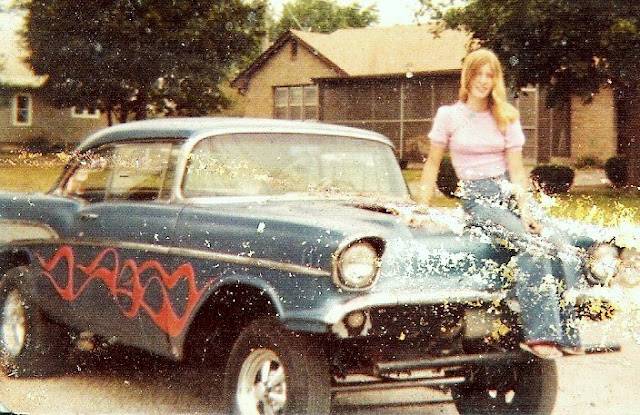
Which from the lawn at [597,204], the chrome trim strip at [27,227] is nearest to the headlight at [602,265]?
the lawn at [597,204]

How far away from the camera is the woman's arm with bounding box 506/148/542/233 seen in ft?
11.6

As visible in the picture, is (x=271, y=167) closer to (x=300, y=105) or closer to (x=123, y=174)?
(x=300, y=105)

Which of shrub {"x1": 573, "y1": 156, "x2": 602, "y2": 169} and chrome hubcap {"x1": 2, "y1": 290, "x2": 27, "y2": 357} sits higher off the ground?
shrub {"x1": 573, "y1": 156, "x2": 602, "y2": 169}

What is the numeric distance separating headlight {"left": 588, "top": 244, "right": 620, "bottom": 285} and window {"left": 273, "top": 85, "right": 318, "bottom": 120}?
1.50 m

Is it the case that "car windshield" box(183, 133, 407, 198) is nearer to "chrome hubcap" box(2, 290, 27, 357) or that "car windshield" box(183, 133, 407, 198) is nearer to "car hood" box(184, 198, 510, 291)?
"car hood" box(184, 198, 510, 291)

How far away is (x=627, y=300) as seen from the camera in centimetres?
345

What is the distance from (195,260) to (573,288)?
4.83 feet

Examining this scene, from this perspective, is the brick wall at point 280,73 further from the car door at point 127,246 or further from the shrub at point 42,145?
the shrub at point 42,145

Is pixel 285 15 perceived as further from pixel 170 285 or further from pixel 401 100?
pixel 170 285

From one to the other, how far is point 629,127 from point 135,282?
225 cm

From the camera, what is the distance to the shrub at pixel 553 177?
377 cm

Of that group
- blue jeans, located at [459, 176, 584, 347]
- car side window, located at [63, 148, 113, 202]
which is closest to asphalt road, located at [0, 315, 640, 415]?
blue jeans, located at [459, 176, 584, 347]

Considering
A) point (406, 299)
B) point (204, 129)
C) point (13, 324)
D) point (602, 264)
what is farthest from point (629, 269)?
point (13, 324)

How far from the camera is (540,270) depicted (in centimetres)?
322
